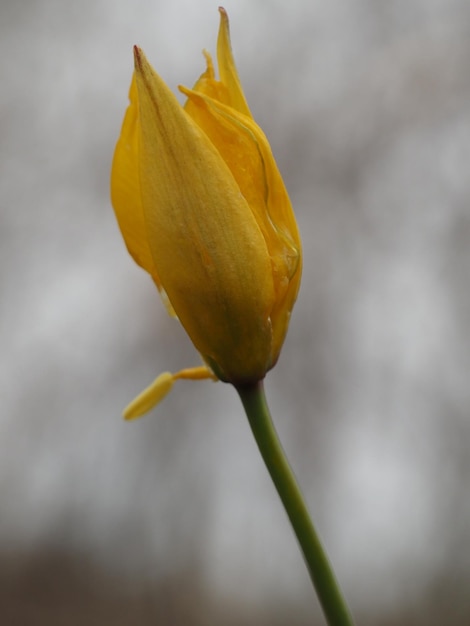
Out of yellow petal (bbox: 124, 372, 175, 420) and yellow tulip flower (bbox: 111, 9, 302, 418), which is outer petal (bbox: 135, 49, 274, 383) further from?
yellow petal (bbox: 124, 372, 175, 420)

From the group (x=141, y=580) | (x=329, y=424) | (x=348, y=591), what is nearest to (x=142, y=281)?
(x=329, y=424)

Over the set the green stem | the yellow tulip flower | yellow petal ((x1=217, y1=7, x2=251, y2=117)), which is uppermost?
yellow petal ((x1=217, y1=7, x2=251, y2=117))

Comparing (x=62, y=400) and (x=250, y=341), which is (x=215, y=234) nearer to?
(x=250, y=341)

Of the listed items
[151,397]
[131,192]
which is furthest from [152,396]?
[131,192]

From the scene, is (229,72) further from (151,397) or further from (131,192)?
(151,397)

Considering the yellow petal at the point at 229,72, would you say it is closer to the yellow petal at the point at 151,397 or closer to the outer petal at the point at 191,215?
the outer petal at the point at 191,215

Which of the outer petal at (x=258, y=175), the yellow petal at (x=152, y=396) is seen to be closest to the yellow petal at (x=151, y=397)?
the yellow petal at (x=152, y=396)

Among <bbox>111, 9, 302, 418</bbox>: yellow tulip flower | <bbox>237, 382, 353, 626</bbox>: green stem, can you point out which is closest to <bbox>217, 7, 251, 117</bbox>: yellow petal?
<bbox>111, 9, 302, 418</bbox>: yellow tulip flower
